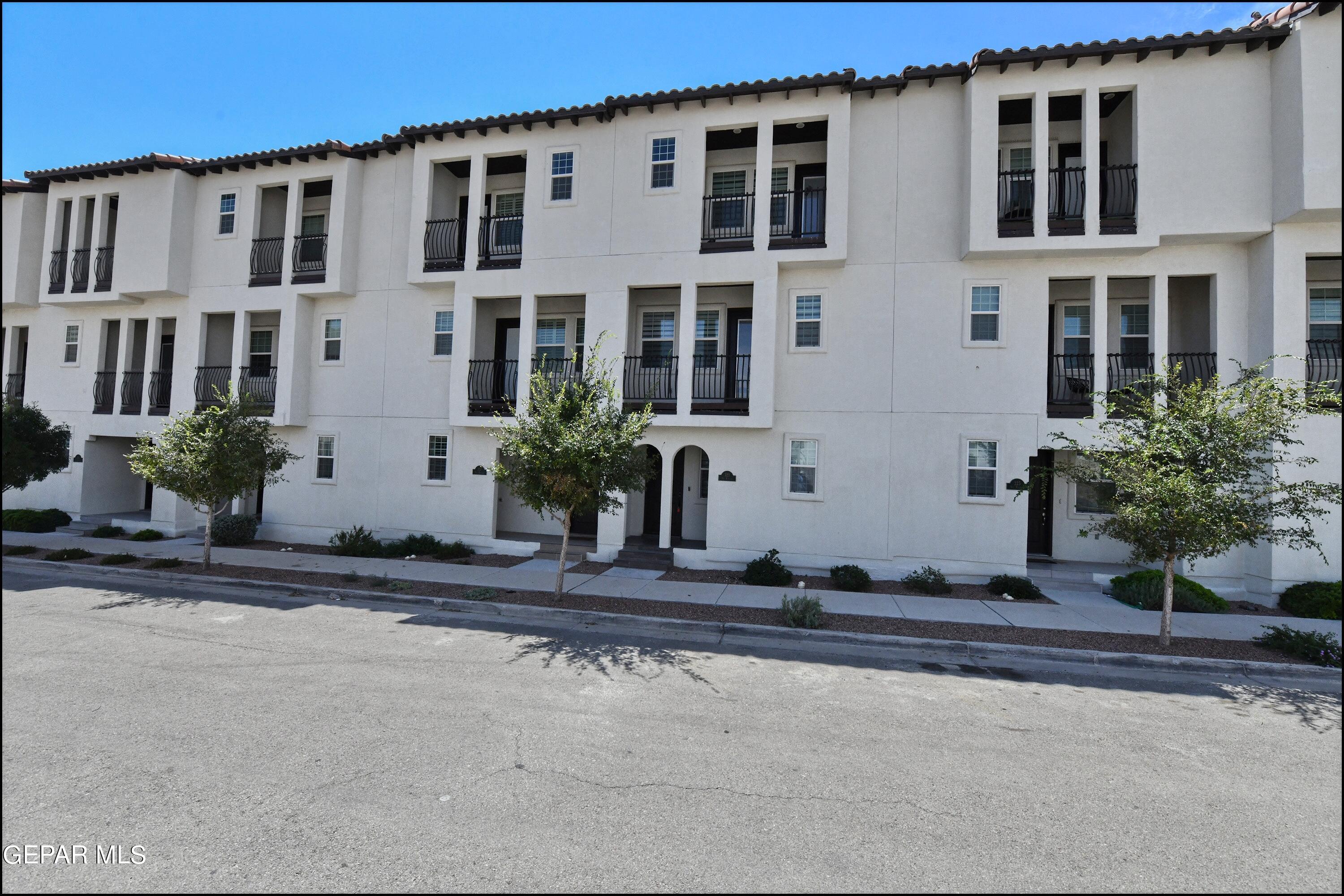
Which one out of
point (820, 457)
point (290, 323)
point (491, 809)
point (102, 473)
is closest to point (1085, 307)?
point (820, 457)

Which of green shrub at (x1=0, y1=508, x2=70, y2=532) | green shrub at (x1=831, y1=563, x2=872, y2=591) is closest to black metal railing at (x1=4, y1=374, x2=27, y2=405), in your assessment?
green shrub at (x1=0, y1=508, x2=70, y2=532)

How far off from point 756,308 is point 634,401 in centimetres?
361

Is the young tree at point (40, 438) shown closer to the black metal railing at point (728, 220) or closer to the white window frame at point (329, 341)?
the white window frame at point (329, 341)

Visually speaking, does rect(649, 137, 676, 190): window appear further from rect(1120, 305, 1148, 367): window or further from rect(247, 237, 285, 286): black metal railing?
rect(1120, 305, 1148, 367): window

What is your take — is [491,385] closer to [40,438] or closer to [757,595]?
[757,595]

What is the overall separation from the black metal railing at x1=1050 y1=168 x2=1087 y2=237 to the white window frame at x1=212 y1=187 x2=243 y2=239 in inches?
790

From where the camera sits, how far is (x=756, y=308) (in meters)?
13.8

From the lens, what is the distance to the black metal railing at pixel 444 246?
1606 cm

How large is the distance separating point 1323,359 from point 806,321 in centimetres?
997

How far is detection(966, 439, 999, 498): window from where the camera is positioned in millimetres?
13164

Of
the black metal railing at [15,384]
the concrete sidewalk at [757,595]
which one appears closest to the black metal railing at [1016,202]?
the concrete sidewalk at [757,595]

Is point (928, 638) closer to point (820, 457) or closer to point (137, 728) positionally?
point (820, 457)

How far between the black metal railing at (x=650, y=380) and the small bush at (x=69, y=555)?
1147cm

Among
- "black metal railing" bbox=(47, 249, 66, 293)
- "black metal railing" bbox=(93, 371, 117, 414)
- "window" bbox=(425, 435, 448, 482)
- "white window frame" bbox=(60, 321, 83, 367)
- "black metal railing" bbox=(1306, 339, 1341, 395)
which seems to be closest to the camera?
"black metal railing" bbox=(1306, 339, 1341, 395)
